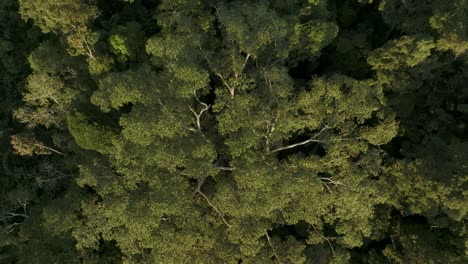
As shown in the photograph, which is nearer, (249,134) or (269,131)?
(249,134)

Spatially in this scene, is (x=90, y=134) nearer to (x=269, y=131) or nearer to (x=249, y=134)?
(x=249, y=134)

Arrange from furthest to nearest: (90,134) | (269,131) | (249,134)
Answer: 1. (90,134)
2. (269,131)
3. (249,134)

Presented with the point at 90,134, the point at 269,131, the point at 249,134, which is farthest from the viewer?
the point at 90,134

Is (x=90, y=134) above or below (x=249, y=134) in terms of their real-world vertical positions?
below

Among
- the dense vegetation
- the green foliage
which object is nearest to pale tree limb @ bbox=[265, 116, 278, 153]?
the dense vegetation

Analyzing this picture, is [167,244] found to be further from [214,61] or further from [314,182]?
[214,61]

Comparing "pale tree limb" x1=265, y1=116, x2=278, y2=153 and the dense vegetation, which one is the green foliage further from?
"pale tree limb" x1=265, y1=116, x2=278, y2=153

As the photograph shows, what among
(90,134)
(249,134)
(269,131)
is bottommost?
(90,134)

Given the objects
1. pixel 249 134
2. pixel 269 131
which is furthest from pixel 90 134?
pixel 269 131

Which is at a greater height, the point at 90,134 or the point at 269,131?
the point at 269,131
